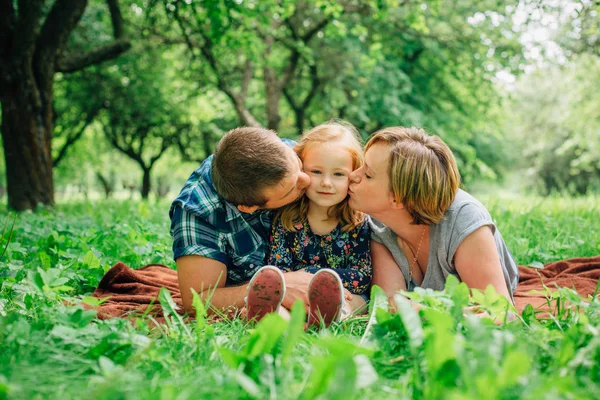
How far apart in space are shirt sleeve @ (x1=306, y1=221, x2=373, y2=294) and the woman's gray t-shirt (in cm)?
9

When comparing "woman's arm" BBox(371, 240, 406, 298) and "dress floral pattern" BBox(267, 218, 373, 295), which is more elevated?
"dress floral pattern" BBox(267, 218, 373, 295)

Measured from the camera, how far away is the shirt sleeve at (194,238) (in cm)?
292

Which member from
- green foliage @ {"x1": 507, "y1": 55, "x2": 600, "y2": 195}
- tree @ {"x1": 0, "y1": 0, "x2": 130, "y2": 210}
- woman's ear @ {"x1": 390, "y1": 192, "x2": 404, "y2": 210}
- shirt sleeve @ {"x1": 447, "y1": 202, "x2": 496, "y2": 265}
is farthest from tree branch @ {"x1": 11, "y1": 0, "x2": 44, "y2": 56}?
green foliage @ {"x1": 507, "y1": 55, "x2": 600, "y2": 195}

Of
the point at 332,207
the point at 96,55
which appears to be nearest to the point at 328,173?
the point at 332,207

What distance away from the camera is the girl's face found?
301 centimetres

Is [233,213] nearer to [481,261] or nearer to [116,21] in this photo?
[481,261]

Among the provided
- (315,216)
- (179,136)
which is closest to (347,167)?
(315,216)

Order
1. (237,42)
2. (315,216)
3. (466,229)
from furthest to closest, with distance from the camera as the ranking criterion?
(237,42), (315,216), (466,229)

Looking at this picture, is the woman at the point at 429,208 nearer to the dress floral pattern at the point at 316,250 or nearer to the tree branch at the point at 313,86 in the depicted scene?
the dress floral pattern at the point at 316,250

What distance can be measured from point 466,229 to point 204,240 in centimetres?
147

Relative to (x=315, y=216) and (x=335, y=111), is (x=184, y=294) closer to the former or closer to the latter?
(x=315, y=216)

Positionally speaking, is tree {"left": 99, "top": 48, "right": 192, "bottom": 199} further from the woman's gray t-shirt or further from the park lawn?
the park lawn

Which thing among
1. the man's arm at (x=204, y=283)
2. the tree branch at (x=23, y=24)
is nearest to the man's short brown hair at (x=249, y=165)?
the man's arm at (x=204, y=283)

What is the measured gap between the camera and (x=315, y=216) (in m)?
3.24
